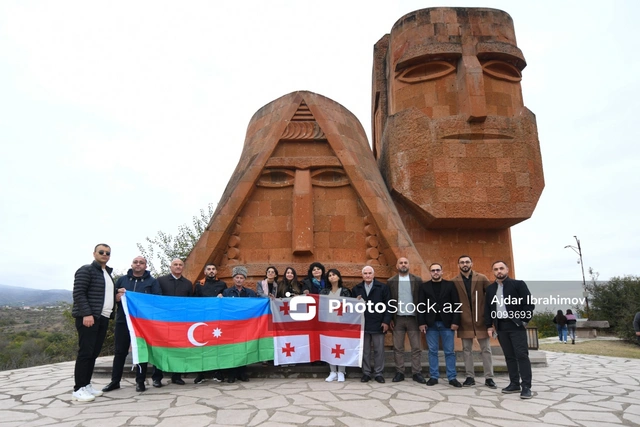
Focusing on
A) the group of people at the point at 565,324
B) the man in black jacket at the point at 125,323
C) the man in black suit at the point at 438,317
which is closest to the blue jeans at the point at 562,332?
the group of people at the point at 565,324

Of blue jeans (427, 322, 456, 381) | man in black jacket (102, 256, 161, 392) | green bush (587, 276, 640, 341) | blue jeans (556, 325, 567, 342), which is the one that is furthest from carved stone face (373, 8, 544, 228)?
green bush (587, 276, 640, 341)

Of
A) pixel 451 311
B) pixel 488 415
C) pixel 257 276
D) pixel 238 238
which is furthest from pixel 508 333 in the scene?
pixel 238 238

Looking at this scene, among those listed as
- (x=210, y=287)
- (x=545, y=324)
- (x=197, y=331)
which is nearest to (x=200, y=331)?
(x=197, y=331)

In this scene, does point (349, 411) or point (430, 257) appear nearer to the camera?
point (349, 411)

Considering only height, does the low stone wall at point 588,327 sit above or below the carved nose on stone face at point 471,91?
below

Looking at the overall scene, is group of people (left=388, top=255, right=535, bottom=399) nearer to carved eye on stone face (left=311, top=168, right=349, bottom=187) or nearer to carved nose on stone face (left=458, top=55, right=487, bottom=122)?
carved eye on stone face (left=311, top=168, right=349, bottom=187)

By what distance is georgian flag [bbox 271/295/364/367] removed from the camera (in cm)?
617

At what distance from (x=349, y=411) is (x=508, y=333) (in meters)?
2.31

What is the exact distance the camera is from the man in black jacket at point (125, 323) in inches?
218

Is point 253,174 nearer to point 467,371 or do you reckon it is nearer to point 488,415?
point 467,371

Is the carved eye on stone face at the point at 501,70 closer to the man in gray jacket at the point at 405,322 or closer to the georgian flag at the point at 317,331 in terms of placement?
the man in gray jacket at the point at 405,322

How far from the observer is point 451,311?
5.79 metres

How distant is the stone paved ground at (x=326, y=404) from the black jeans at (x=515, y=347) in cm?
33

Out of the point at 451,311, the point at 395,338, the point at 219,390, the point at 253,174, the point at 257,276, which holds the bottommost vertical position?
the point at 219,390
